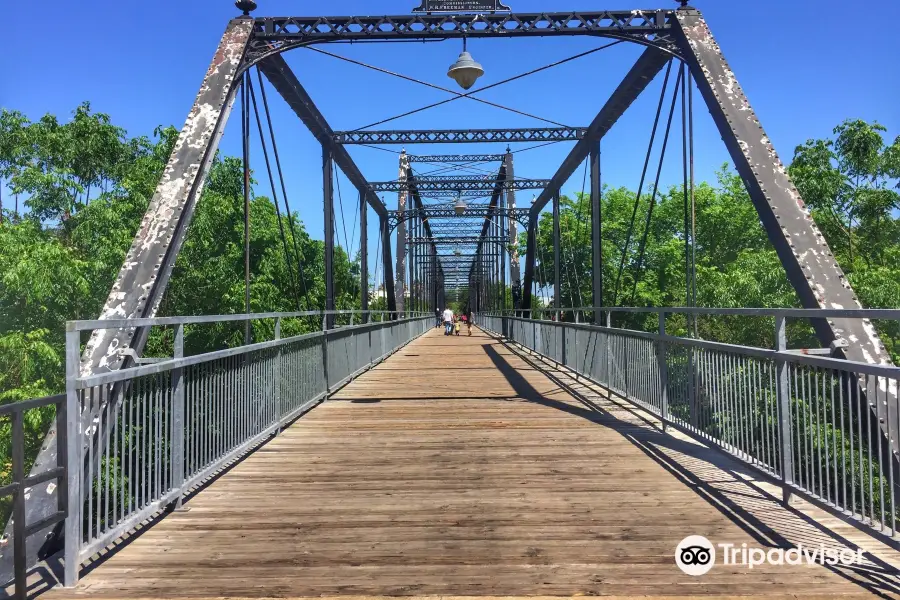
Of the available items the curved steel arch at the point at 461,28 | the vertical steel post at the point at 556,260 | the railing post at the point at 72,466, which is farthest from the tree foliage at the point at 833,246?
the railing post at the point at 72,466

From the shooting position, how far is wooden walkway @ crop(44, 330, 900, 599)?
3.18m

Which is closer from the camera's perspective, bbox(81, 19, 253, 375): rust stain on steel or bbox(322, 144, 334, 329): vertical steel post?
bbox(81, 19, 253, 375): rust stain on steel

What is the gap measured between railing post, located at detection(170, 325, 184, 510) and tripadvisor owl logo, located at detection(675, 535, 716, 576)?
123 inches

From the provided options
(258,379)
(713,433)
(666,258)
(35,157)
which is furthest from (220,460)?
(666,258)

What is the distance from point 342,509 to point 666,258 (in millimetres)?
41475

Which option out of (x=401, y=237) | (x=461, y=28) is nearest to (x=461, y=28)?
(x=461, y=28)

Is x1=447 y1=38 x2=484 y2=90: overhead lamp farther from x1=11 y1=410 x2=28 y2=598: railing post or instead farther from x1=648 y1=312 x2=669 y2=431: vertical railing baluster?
x1=11 y1=410 x2=28 y2=598: railing post

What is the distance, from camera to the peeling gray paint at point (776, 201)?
5109mm

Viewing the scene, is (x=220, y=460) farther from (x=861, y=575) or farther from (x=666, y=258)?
(x=666, y=258)

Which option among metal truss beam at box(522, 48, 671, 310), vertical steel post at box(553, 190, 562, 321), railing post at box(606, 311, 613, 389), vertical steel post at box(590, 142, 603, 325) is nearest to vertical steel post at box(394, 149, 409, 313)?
vertical steel post at box(553, 190, 562, 321)

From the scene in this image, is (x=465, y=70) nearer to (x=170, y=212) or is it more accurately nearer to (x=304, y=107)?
(x=170, y=212)

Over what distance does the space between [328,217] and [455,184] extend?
1473cm

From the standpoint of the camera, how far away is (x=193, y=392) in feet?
15.6

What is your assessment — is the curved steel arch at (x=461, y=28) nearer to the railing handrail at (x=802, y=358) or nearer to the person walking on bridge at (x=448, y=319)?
the railing handrail at (x=802, y=358)
